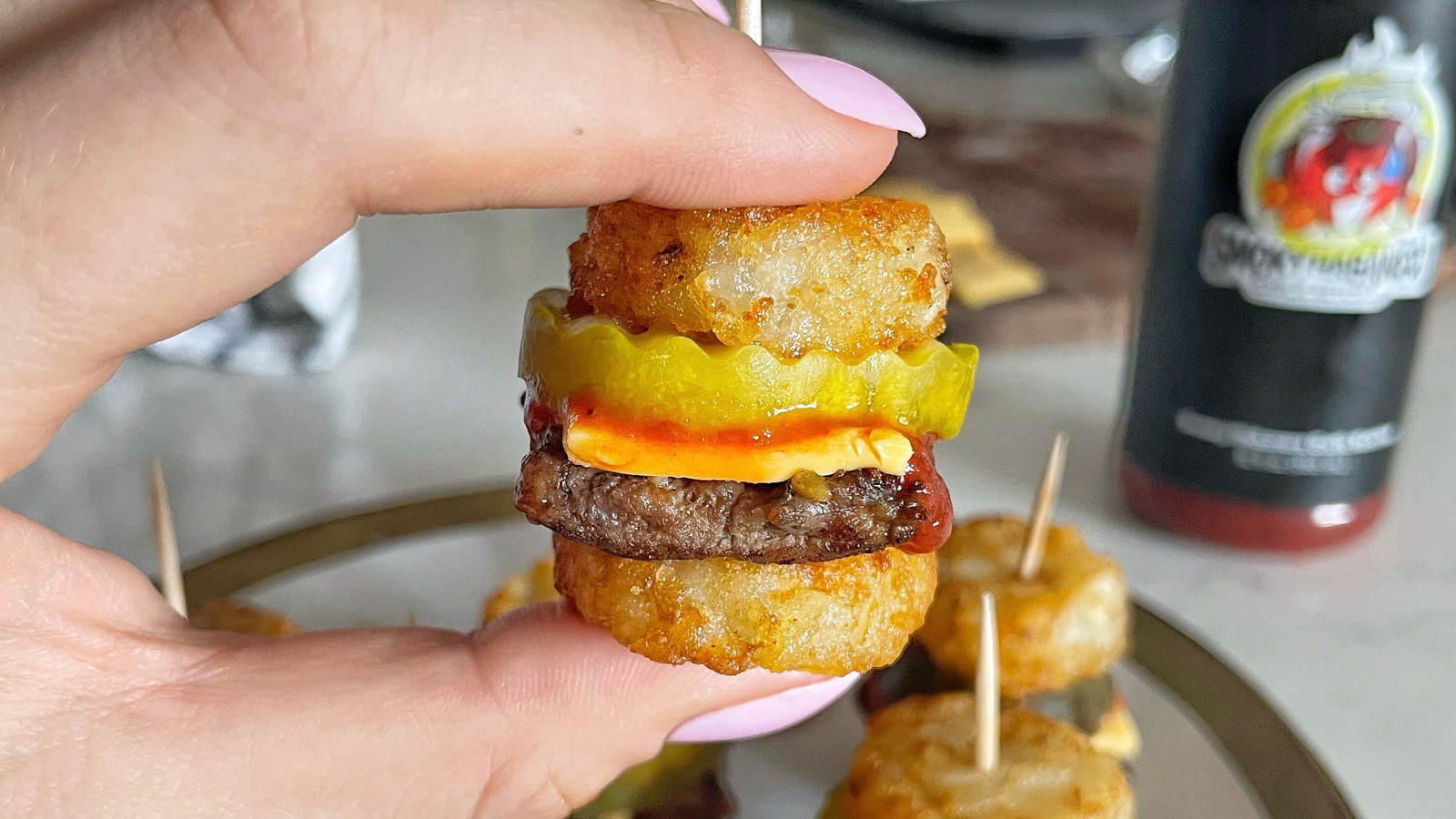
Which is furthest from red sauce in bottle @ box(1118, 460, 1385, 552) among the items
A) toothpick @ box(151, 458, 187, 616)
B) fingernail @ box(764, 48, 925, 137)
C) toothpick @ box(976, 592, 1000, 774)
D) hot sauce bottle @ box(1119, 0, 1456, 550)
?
toothpick @ box(151, 458, 187, 616)

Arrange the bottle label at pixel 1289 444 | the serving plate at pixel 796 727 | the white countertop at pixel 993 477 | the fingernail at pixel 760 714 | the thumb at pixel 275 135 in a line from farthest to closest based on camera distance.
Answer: the bottle label at pixel 1289 444 → the white countertop at pixel 993 477 → the serving plate at pixel 796 727 → the fingernail at pixel 760 714 → the thumb at pixel 275 135

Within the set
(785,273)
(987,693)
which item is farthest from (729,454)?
(987,693)

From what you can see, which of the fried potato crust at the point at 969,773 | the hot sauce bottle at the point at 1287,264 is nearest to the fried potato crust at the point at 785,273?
the fried potato crust at the point at 969,773

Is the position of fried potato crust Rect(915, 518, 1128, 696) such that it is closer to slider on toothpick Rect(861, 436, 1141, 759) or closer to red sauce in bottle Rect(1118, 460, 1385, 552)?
slider on toothpick Rect(861, 436, 1141, 759)

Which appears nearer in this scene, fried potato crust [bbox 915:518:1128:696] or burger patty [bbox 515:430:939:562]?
burger patty [bbox 515:430:939:562]

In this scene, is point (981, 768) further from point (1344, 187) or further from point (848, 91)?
point (1344, 187)

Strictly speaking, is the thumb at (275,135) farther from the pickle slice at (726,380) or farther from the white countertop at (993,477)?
the white countertop at (993,477)

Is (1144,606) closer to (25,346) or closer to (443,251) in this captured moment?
(25,346)
